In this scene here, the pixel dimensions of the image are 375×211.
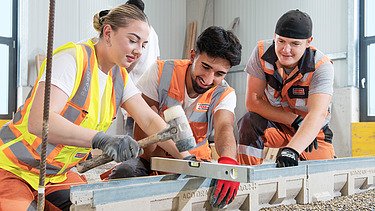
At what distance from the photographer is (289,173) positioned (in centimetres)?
233

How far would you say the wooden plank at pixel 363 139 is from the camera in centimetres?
545

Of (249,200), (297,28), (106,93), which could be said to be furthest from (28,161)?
(297,28)

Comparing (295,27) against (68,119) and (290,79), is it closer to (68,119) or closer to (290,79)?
(290,79)

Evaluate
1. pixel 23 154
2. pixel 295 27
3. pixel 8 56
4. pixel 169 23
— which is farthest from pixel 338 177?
pixel 169 23

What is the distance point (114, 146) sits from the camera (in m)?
1.58

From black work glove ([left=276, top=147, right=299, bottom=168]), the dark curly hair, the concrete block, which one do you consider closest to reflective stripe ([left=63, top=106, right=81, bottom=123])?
the dark curly hair

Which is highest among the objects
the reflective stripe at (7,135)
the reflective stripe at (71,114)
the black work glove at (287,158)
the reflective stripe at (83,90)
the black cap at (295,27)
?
the black cap at (295,27)

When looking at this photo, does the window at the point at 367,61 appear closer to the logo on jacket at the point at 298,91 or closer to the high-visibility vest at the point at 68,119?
the logo on jacket at the point at 298,91

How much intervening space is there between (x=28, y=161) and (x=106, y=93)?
15.8 inches

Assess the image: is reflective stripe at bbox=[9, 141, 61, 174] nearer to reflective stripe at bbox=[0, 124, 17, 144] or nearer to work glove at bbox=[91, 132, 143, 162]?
reflective stripe at bbox=[0, 124, 17, 144]

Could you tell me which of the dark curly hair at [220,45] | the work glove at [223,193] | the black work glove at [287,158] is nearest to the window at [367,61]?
the black work glove at [287,158]

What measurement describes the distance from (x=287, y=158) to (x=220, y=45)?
72 centimetres

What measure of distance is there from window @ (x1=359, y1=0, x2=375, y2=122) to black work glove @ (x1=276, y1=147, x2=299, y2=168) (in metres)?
3.99

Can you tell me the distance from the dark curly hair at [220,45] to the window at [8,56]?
462 centimetres
